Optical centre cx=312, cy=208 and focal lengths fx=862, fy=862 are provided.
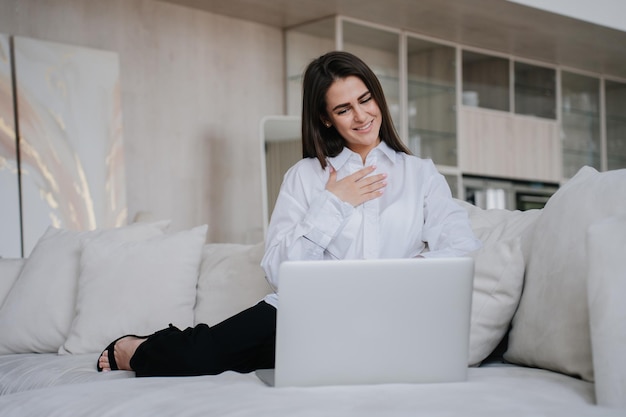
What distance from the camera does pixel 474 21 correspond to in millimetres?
6441

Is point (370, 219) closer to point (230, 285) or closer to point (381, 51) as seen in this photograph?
point (230, 285)

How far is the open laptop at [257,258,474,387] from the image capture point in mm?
1451

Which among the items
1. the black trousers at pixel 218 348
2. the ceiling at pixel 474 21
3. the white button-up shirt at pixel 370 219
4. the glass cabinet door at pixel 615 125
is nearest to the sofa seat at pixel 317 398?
the black trousers at pixel 218 348

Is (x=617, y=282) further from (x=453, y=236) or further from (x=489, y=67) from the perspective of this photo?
(x=489, y=67)

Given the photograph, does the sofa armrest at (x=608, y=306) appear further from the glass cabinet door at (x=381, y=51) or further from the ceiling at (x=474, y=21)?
the glass cabinet door at (x=381, y=51)

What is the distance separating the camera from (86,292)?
285cm

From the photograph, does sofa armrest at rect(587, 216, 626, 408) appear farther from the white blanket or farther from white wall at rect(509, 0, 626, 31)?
white wall at rect(509, 0, 626, 31)

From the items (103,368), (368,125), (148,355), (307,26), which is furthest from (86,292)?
(307,26)

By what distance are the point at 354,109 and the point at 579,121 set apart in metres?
6.34

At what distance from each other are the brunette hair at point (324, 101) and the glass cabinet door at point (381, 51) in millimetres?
4010

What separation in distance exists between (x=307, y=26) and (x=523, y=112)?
7.82ft

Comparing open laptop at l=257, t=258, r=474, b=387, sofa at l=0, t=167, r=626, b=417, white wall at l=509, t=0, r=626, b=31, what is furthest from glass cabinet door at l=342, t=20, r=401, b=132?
open laptop at l=257, t=258, r=474, b=387

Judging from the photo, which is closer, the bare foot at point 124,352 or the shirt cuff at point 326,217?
the shirt cuff at point 326,217

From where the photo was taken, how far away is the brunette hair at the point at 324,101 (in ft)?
7.52
